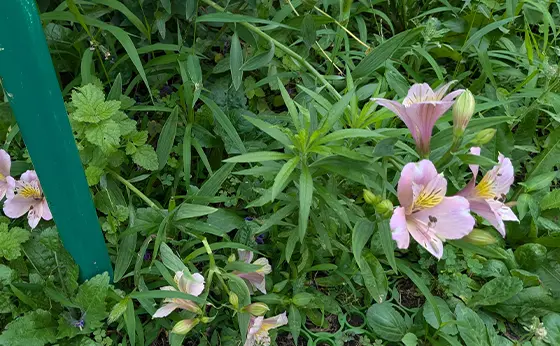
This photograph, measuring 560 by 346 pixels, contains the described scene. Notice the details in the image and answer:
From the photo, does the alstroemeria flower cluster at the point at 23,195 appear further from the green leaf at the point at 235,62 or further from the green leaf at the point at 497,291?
the green leaf at the point at 497,291

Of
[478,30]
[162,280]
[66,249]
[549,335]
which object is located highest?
[478,30]

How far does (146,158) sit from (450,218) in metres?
0.90

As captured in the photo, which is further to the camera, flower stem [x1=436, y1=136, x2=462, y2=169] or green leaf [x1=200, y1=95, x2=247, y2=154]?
green leaf [x1=200, y1=95, x2=247, y2=154]

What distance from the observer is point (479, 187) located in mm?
1163

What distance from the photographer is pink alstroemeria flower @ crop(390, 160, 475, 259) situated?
1069 mm

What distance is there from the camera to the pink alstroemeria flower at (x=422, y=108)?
1090mm

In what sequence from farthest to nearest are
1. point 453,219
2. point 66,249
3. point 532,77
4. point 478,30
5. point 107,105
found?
1. point 478,30
2. point 532,77
3. point 107,105
4. point 66,249
5. point 453,219

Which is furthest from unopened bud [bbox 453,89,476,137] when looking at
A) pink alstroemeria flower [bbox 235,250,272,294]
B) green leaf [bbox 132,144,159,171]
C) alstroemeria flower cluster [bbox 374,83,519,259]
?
green leaf [bbox 132,144,159,171]

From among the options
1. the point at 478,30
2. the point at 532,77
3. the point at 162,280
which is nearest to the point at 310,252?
the point at 162,280

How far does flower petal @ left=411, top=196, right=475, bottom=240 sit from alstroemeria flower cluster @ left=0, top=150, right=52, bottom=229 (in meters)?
1.02

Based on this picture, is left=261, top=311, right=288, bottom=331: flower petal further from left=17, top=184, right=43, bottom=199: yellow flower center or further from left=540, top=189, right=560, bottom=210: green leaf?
left=540, top=189, right=560, bottom=210: green leaf

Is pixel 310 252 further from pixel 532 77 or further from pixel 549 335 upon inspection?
pixel 532 77

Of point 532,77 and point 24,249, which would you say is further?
point 532,77

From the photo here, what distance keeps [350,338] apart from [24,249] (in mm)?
960
